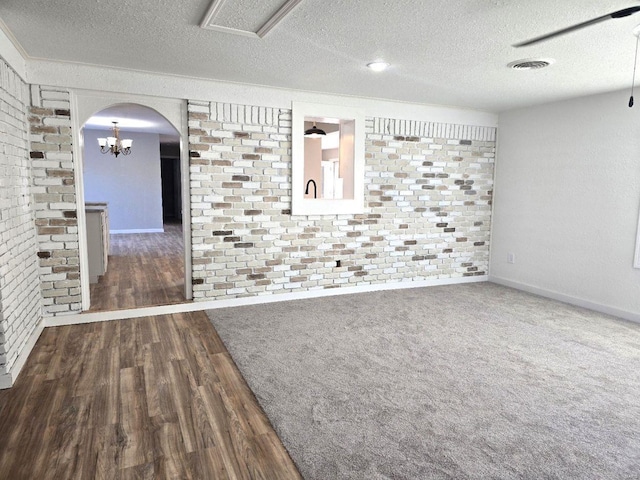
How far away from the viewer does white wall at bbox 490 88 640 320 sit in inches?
162

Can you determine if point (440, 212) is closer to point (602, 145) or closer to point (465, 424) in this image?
point (602, 145)

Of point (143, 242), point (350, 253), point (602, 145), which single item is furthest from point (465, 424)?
point (143, 242)

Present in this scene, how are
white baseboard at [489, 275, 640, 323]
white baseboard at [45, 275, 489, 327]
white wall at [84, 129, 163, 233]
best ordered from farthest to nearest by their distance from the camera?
white wall at [84, 129, 163, 233]
white baseboard at [489, 275, 640, 323]
white baseboard at [45, 275, 489, 327]

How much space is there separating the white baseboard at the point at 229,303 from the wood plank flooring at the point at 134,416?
1.25 ft

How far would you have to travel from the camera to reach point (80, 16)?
2521 mm

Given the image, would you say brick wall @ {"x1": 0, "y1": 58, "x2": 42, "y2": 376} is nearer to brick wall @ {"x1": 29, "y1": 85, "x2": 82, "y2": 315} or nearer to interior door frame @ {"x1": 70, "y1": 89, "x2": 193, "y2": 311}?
brick wall @ {"x1": 29, "y1": 85, "x2": 82, "y2": 315}

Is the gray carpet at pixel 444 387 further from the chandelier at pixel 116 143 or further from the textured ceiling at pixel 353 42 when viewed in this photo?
the chandelier at pixel 116 143

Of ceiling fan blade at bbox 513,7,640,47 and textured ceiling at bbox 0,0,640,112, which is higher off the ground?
textured ceiling at bbox 0,0,640,112

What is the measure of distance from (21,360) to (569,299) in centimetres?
504

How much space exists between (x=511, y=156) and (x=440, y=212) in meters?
1.12

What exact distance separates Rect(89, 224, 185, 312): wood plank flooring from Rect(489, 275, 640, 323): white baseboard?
154 inches

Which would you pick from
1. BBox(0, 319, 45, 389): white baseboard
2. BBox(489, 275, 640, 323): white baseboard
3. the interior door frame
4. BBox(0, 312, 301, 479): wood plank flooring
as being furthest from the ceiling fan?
BBox(0, 319, 45, 389): white baseboard

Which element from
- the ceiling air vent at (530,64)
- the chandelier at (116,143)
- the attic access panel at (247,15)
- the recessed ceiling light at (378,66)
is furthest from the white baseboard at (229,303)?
the chandelier at (116,143)

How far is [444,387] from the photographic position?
2645 mm
